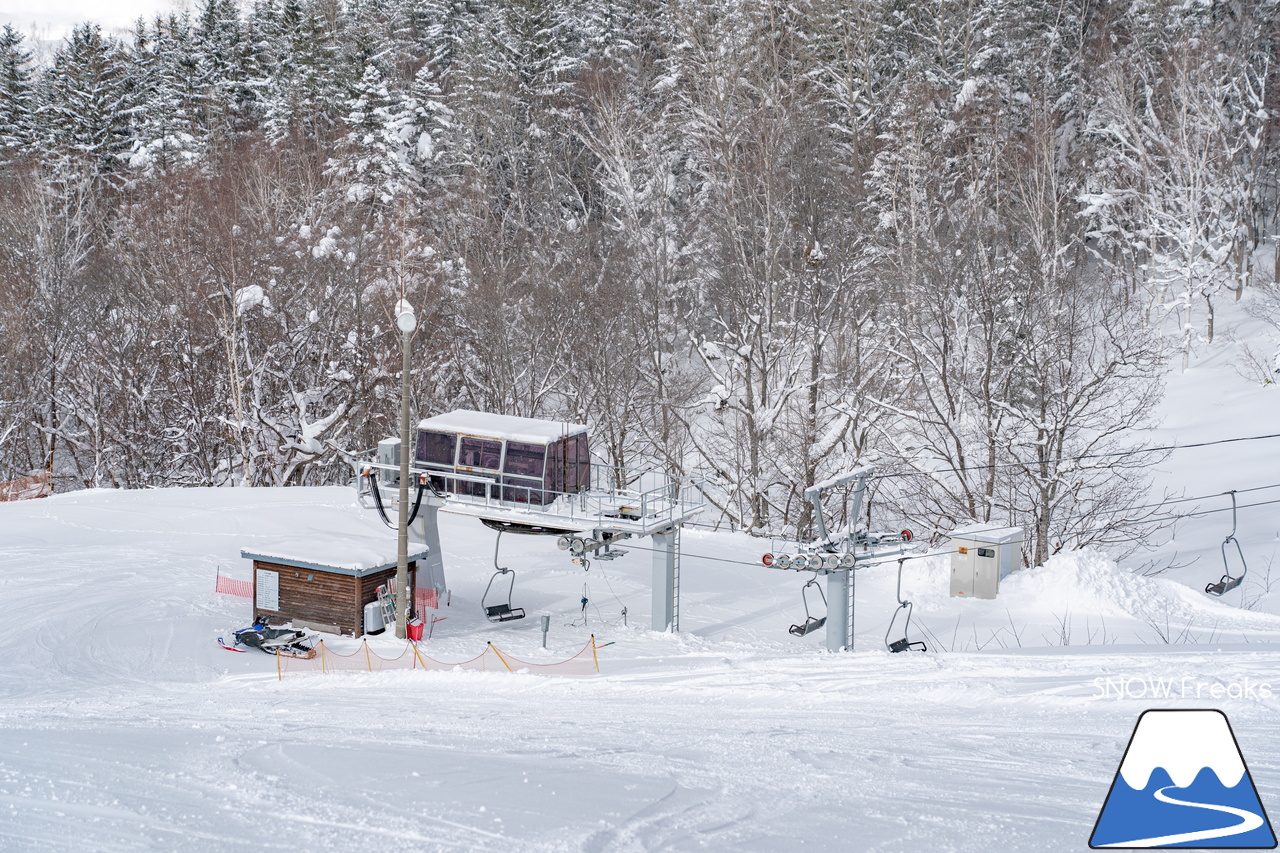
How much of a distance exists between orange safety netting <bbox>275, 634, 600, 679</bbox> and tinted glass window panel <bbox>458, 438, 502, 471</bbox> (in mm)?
4339

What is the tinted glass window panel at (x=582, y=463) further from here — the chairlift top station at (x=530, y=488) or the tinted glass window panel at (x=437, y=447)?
the tinted glass window panel at (x=437, y=447)

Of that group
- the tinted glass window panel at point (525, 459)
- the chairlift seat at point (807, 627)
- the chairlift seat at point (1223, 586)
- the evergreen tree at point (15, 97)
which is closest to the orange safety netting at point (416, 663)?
the tinted glass window panel at point (525, 459)

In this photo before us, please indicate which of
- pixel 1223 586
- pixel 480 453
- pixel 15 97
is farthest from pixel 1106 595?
pixel 15 97

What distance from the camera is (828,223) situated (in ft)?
112

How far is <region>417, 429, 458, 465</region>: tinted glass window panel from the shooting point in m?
20.4

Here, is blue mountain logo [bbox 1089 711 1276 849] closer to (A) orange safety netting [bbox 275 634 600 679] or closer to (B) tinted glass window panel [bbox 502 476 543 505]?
(A) orange safety netting [bbox 275 634 600 679]

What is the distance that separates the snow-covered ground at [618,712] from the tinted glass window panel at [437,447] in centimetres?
358

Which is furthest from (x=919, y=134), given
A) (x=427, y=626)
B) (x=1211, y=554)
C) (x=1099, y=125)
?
(x=427, y=626)

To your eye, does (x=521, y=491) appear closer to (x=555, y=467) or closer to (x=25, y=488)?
(x=555, y=467)

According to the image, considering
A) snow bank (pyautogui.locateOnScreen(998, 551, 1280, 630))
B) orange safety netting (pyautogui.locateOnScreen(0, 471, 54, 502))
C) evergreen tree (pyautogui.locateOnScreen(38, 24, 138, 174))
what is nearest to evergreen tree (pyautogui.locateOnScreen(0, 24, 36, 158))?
evergreen tree (pyautogui.locateOnScreen(38, 24, 138, 174))

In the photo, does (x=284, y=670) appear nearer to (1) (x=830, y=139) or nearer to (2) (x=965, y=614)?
(2) (x=965, y=614)

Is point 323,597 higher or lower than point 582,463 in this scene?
lower

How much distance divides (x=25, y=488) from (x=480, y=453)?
21997mm

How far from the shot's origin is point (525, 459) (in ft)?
65.0
